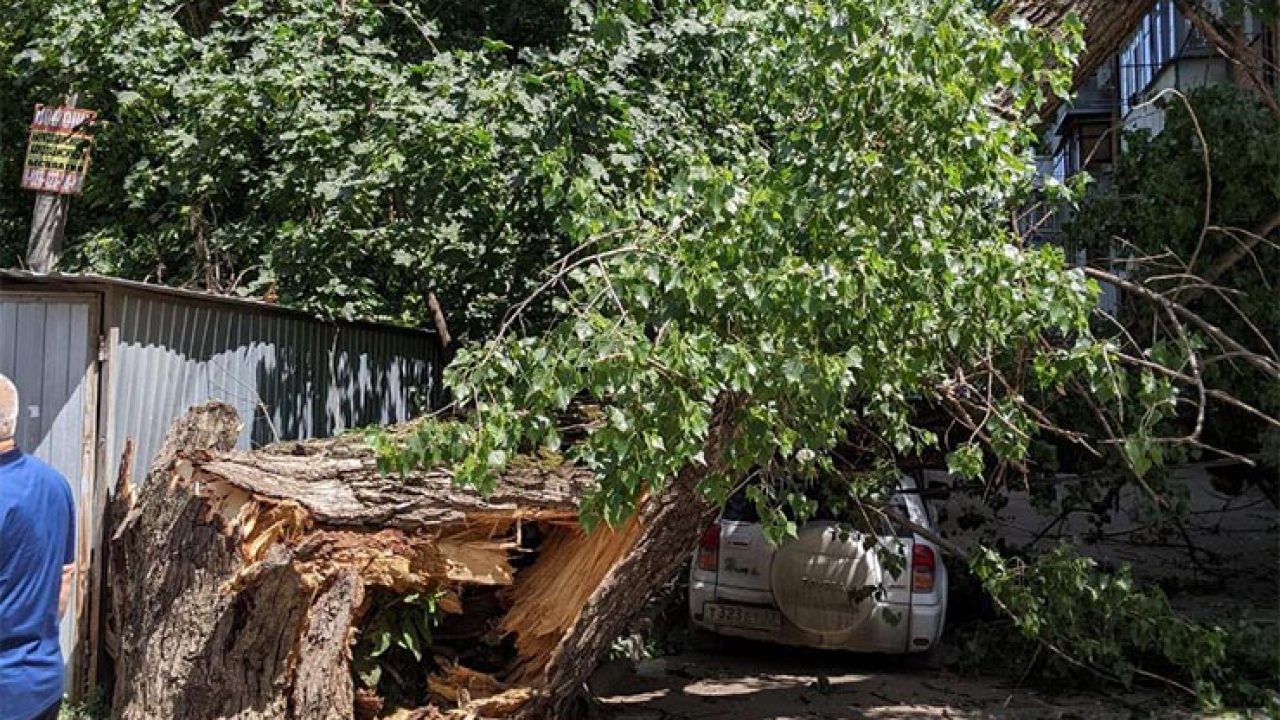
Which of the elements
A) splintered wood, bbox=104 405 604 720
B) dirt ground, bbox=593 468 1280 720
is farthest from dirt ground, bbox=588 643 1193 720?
splintered wood, bbox=104 405 604 720

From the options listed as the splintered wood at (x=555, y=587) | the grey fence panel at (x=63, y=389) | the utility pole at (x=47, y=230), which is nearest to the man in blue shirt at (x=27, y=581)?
the grey fence panel at (x=63, y=389)

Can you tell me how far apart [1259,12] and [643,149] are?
4.57 metres

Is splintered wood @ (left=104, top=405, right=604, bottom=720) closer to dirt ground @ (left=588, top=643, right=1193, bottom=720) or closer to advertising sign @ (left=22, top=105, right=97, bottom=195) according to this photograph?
dirt ground @ (left=588, top=643, right=1193, bottom=720)

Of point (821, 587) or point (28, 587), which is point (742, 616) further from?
point (28, 587)

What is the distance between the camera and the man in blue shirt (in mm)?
3850

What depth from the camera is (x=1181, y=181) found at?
8.31 meters

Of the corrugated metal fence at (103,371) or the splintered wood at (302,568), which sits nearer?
the splintered wood at (302,568)

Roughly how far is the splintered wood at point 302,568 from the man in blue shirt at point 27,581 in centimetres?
126

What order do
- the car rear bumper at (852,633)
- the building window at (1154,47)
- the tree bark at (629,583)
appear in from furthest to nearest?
the building window at (1154,47) → the car rear bumper at (852,633) → the tree bark at (629,583)

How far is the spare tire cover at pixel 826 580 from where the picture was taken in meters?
7.75

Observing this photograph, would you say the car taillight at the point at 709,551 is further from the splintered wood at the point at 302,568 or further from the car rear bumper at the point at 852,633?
the splintered wood at the point at 302,568

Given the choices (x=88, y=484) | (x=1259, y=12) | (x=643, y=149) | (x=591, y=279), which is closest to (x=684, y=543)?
(x=591, y=279)

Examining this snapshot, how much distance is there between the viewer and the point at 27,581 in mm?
3926

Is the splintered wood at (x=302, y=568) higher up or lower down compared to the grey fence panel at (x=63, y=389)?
lower down
